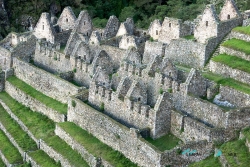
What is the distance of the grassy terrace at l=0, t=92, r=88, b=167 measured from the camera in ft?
112

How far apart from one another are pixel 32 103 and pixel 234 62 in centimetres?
1469

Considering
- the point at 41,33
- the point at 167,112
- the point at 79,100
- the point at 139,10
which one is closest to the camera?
the point at 167,112

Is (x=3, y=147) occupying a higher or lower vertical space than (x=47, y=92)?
lower

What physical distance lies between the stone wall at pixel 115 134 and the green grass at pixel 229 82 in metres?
6.59

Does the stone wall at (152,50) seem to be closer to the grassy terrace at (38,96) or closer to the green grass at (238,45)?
the green grass at (238,45)

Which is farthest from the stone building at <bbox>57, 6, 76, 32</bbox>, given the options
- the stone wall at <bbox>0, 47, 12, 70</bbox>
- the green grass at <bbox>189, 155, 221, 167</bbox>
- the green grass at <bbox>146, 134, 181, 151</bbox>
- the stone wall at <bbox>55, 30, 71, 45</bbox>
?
the green grass at <bbox>189, 155, 221, 167</bbox>

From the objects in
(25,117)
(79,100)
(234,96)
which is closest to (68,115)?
(79,100)

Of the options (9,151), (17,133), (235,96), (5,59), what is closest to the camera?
(235,96)

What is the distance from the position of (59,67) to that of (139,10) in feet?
102

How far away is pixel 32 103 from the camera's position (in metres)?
42.2

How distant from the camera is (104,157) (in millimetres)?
32188

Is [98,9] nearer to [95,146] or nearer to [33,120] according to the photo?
[33,120]

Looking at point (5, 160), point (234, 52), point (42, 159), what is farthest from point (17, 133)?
point (234, 52)

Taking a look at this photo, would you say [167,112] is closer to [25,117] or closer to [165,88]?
[165,88]
